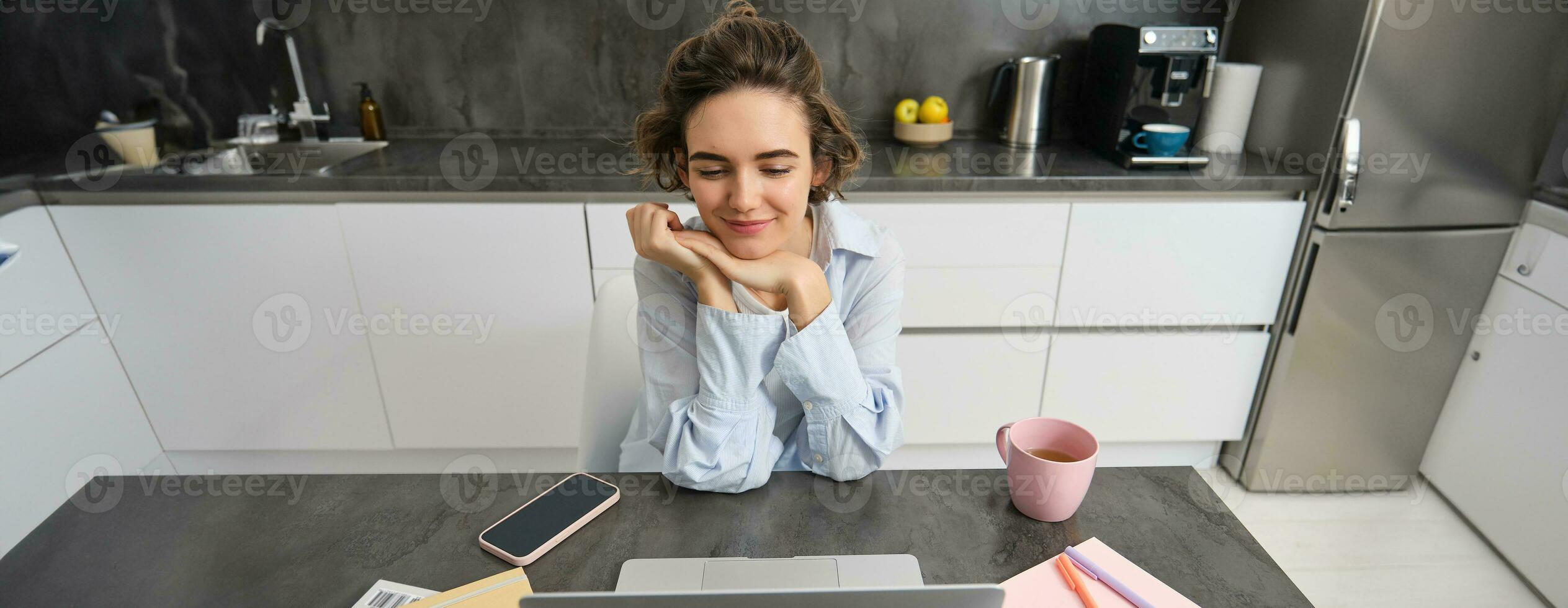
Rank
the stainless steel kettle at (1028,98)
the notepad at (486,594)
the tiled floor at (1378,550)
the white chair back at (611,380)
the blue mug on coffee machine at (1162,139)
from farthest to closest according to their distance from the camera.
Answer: the stainless steel kettle at (1028,98)
the blue mug on coffee machine at (1162,139)
the tiled floor at (1378,550)
the white chair back at (611,380)
the notepad at (486,594)

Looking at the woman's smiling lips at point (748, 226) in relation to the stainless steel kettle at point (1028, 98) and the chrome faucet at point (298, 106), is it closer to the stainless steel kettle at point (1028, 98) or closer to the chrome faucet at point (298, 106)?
the stainless steel kettle at point (1028, 98)

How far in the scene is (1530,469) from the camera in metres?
1.70

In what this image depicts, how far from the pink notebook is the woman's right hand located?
46 cm

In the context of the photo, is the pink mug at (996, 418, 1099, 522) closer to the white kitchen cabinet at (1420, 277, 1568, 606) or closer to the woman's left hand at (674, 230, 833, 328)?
the woman's left hand at (674, 230, 833, 328)

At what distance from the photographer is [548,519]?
0.72m

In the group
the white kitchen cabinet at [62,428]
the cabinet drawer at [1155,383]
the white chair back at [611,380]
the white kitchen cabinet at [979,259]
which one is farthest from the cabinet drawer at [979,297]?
the white kitchen cabinet at [62,428]

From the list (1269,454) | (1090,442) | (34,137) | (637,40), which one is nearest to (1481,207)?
(1269,454)

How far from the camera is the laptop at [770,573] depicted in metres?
0.65

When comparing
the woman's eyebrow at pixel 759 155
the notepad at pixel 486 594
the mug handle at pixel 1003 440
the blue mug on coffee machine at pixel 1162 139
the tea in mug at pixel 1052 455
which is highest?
the woman's eyebrow at pixel 759 155

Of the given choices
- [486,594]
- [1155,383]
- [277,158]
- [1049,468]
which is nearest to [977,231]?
[1155,383]

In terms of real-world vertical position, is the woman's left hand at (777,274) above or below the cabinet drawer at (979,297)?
above

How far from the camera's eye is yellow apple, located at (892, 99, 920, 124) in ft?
7.09

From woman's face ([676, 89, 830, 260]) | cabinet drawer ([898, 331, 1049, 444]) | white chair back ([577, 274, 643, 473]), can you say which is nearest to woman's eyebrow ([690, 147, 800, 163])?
woman's face ([676, 89, 830, 260])

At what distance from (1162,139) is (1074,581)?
4.88 feet
